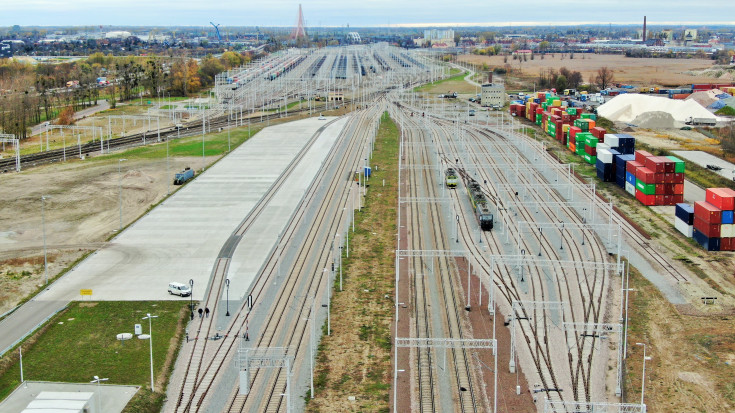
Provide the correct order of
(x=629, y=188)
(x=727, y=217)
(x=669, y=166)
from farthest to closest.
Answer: (x=629, y=188), (x=669, y=166), (x=727, y=217)

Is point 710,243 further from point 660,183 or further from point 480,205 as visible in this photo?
point 480,205

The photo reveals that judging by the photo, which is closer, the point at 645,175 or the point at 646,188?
the point at 645,175

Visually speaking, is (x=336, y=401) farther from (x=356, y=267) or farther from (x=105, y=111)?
(x=105, y=111)

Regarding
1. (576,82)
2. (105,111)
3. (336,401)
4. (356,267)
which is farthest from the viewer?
(576,82)

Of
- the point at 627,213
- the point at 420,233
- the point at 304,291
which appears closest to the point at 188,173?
the point at 420,233

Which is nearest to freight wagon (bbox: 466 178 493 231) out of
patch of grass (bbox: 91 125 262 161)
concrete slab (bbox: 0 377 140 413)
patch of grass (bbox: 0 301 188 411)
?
patch of grass (bbox: 0 301 188 411)

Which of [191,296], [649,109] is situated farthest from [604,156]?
[191,296]

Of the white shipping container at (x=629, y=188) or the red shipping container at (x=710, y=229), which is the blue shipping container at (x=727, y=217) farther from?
the white shipping container at (x=629, y=188)
